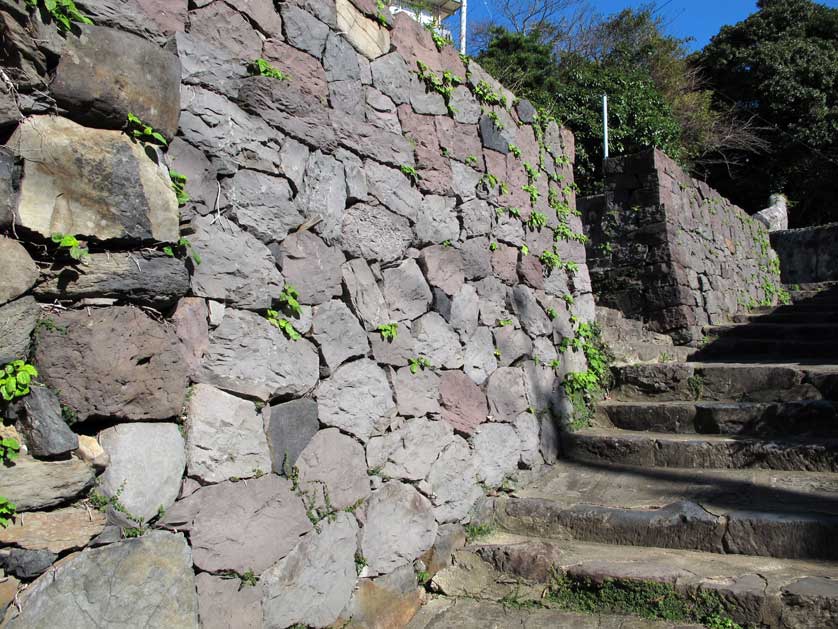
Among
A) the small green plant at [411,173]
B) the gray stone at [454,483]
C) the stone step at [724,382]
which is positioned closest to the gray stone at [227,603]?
the gray stone at [454,483]

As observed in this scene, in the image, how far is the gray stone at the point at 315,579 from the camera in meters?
2.29

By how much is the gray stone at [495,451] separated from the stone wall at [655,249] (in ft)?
9.29

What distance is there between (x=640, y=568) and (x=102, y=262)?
237 cm

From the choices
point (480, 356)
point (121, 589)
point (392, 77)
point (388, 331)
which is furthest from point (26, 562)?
point (392, 77)

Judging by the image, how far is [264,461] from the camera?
2.31m

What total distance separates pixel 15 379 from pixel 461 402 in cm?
216

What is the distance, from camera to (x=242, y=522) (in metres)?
2.18

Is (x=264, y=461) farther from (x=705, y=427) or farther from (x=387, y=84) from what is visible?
(x=705, y=427)

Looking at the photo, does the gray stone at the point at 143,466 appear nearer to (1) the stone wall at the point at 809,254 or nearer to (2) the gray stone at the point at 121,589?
(2) the gray stone at the point at 121,589

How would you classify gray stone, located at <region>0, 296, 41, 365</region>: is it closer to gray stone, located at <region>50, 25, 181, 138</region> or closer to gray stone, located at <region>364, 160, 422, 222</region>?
gray stone, located at <region>50, 25, 181, 138</region>

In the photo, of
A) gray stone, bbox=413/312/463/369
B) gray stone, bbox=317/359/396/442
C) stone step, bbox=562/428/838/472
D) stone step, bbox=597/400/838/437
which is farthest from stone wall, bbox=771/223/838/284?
gray stone, bbox=317/359/396/442

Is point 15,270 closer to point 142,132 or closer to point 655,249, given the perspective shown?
point 142,132

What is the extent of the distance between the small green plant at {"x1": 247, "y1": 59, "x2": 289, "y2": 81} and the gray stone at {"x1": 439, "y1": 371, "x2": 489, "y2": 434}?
157cm

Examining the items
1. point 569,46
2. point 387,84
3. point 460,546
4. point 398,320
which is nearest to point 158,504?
point 398,320
